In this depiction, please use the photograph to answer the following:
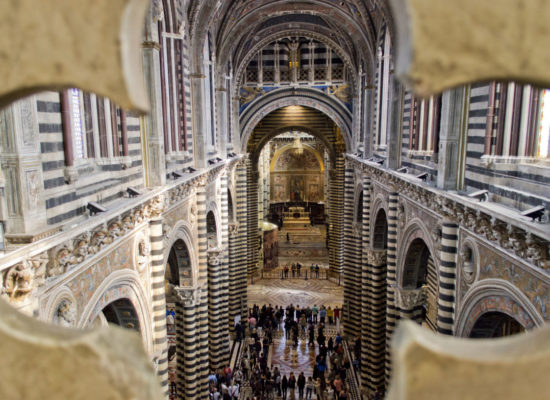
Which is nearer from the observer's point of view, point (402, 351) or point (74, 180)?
point (402, 351)

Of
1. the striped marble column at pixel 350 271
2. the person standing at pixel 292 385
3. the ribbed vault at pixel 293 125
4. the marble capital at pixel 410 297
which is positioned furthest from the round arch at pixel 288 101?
the marble capital at pixel 410 297

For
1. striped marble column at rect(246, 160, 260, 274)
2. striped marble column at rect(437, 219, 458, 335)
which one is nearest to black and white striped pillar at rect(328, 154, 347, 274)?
striped marble column at rect(246, 160, 260, 274)

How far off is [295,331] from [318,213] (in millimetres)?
21876

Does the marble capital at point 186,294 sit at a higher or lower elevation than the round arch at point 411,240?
lower

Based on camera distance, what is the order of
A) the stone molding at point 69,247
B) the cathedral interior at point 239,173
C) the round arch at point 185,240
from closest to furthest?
1. the cathedral interior at point 239,173
2. the stone molding at point 69,247
3. the round arch at point 185,240

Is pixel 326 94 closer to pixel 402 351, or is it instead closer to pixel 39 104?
pixel 39 104

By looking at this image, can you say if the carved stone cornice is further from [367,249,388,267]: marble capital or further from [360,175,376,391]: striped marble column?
[360,175,376,391]: striped marble column

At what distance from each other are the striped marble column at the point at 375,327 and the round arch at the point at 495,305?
693cm

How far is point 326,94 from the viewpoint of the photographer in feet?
71.3

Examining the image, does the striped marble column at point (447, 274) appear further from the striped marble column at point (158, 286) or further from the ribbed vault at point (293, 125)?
the ribbed vault at point (293, 125)

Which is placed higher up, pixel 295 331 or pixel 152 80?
pixel 152 80

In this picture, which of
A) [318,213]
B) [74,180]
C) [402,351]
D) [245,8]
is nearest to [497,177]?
[74,180]

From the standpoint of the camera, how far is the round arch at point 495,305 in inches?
212

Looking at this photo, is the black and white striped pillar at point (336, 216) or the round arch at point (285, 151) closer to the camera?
the black and white striped pillar at point (336, 216)
